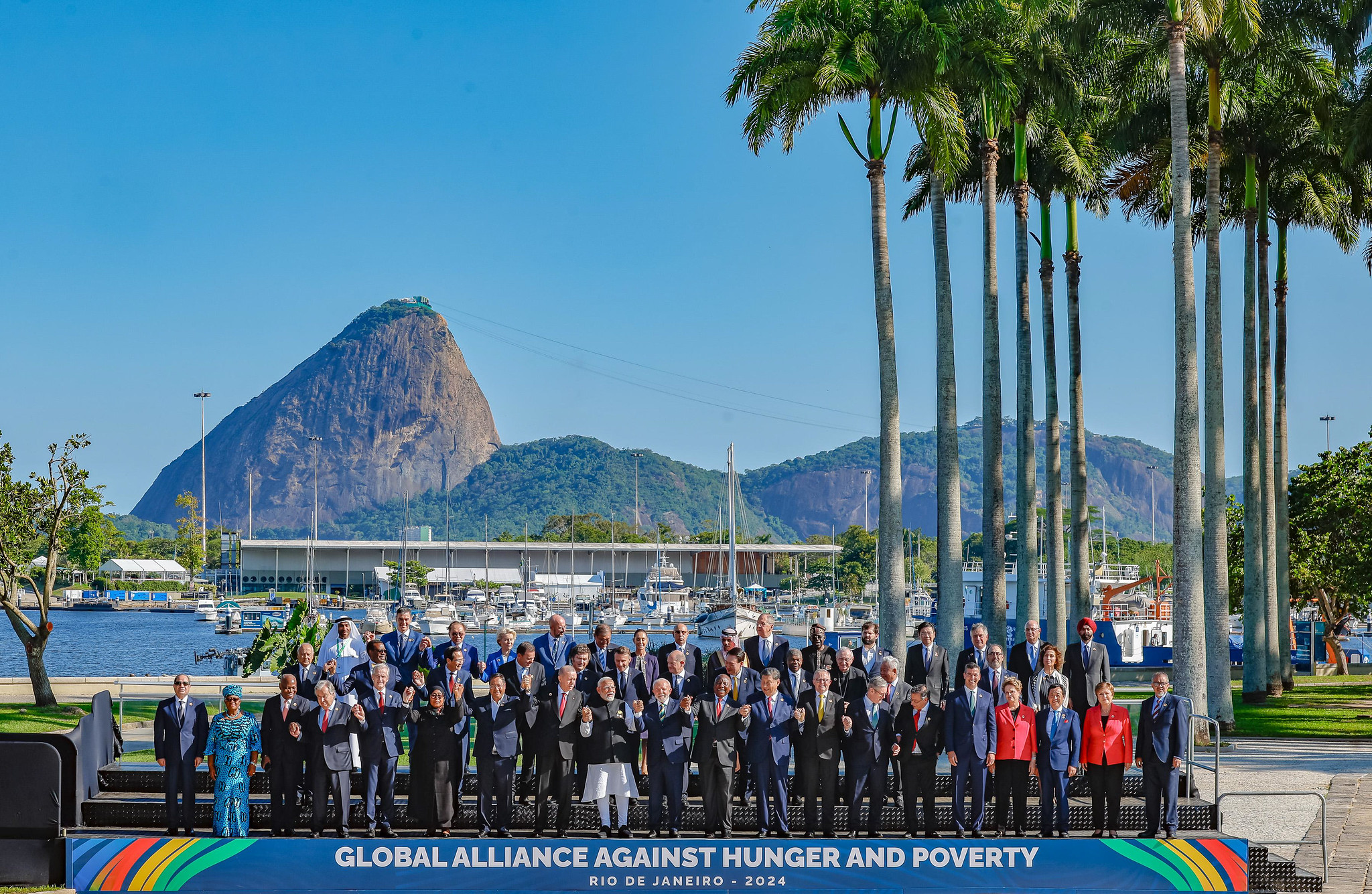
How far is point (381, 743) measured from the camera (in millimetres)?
13703

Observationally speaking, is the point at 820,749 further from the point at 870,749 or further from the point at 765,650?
the point at 765,650

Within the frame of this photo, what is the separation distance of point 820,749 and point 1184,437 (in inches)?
441

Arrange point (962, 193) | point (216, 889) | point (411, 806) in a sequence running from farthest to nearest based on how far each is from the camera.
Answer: point (962, 193), point (411, 806), point (216, 889)

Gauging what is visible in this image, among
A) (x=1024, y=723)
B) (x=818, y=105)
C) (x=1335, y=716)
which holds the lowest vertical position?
(x=1335, y=716)

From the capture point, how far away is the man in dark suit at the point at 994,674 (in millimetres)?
13859

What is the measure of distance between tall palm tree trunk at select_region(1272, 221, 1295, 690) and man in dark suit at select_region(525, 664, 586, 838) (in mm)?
23963

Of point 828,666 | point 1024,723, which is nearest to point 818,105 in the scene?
point 828,666

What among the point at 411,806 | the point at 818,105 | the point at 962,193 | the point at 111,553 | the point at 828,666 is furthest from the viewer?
the point at 111,553

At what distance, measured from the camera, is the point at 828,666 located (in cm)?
1531

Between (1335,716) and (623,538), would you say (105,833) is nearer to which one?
(1335,716)

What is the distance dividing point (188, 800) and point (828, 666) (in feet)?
24.5

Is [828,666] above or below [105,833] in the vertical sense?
above

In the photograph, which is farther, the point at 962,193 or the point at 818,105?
the point at 962,193

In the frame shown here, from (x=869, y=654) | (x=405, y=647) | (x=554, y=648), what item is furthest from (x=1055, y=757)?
(x=405, y=647)
